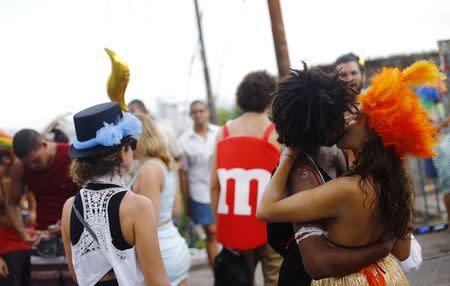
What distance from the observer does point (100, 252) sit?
91.2 inches

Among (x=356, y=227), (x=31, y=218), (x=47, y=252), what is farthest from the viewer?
(x=31, y=218)

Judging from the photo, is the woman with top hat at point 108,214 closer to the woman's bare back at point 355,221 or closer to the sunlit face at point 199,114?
the woman's bare back at point 355,221

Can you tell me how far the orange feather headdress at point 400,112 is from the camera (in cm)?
196

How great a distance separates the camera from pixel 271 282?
12.0 ft

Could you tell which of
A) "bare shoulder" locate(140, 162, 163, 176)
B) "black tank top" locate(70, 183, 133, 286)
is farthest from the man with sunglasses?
"black tank top" locate(70, 183, 133, 286)

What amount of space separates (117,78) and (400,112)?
1.78 metres

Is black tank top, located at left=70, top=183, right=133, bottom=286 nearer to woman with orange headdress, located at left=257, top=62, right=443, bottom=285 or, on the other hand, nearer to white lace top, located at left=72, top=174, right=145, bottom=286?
white lace top, located at left=72, top=174, right=145, bottom=286

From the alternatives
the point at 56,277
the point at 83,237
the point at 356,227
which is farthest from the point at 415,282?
the point at 56,277

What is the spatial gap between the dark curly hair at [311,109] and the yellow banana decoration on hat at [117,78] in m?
1.31

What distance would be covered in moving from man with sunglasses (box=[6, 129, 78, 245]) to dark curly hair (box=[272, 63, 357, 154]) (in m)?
2.45

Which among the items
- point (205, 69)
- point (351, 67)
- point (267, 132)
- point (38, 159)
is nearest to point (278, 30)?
point (351, 67)

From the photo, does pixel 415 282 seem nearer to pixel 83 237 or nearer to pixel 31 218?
pixel 83 237

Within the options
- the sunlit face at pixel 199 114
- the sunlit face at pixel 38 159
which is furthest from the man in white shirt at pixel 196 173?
the sunlit face at pixel 38 159

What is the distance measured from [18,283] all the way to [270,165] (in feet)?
7.15
